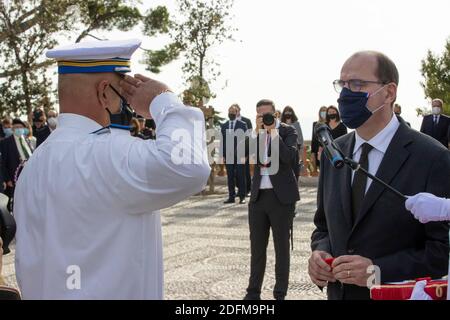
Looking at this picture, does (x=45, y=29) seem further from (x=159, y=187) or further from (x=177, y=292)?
(x=159, y=187)

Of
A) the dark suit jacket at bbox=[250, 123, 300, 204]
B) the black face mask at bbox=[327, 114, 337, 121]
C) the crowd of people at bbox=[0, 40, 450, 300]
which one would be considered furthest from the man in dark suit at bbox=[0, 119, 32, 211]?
the crowd of people at bbox=[0, 40, 450, 300]

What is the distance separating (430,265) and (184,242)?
7.70m

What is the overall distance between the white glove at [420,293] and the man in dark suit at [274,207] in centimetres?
450

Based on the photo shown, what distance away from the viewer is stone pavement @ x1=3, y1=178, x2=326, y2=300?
7578mm

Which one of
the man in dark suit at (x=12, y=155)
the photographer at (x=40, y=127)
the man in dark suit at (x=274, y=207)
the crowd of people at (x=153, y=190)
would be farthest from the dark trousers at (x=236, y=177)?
the crowd of people at (x=153, y=190)

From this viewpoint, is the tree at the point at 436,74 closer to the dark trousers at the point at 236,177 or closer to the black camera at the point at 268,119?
the dark trousers at the point at 236,177

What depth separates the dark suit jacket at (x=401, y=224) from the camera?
3.41 m

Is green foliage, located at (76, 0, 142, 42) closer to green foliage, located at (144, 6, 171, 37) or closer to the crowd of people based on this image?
green foliage, located at (144, 6, 171, 37)

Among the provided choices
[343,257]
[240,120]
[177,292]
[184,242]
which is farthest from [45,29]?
[343,257]

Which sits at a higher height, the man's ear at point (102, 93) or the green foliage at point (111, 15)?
the green foliage at point (111, 15)

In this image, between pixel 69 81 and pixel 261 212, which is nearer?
pixel 69 81

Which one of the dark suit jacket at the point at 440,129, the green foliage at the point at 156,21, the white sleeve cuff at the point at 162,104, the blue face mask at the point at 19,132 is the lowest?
the dark suit jacket at the point at 440,129

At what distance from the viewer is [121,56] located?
9.13 ft

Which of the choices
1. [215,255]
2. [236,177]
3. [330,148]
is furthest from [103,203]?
→ [236,177]
